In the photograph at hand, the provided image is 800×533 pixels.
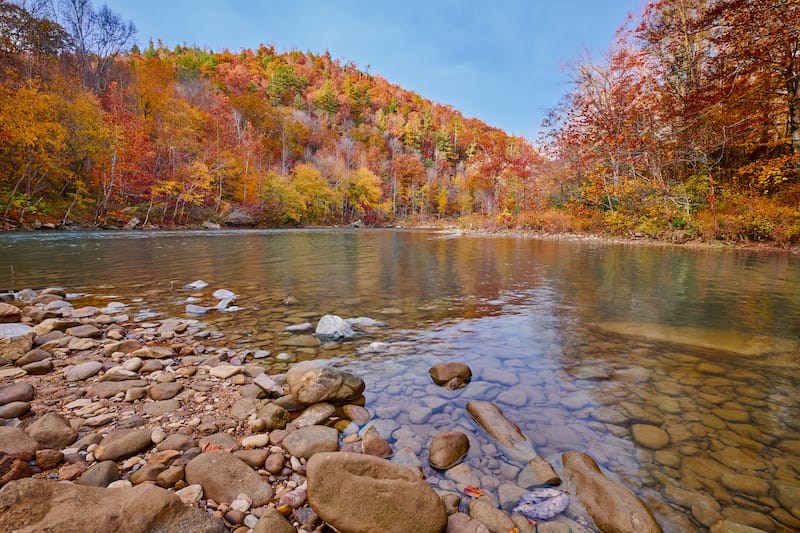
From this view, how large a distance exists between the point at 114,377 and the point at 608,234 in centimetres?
2488

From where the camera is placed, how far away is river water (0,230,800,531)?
209cm

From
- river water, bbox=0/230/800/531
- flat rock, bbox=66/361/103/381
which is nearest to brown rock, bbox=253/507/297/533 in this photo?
river water, bbox=0/230/800/531

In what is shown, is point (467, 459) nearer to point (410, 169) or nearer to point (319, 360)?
point (319, 360)

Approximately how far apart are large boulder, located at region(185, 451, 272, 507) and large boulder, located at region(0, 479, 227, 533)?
24 centimetres

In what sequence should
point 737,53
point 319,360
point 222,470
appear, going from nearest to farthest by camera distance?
1. point 222,470
2. point 319,360
3. point 737,53

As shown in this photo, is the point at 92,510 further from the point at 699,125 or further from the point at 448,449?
the point at 699,125

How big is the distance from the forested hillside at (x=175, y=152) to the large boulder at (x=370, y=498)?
27323 millimetres

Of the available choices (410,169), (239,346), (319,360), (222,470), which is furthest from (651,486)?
(410,169)

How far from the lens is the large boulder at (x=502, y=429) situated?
2.27 m

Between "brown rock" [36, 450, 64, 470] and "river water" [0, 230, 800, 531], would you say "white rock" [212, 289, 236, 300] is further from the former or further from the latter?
"brown rock" [36, 450, 64, 470]

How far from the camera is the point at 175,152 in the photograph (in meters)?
31.5

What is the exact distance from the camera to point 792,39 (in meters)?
10.7

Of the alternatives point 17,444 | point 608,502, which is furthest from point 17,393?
point 608,502

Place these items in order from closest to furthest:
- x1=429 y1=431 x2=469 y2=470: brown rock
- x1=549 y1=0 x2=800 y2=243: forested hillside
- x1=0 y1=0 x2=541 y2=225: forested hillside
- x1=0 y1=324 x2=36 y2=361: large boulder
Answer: x1=429 y1=431 x2=469 y2=470: brown rock, x1=0 y1=324 x2=36 y2=361: large boulder, x1=549 y1=0 x2=800 y2=243: forested hillside, x1=0 y1=0 x2=541 y2=225: forested hillside
